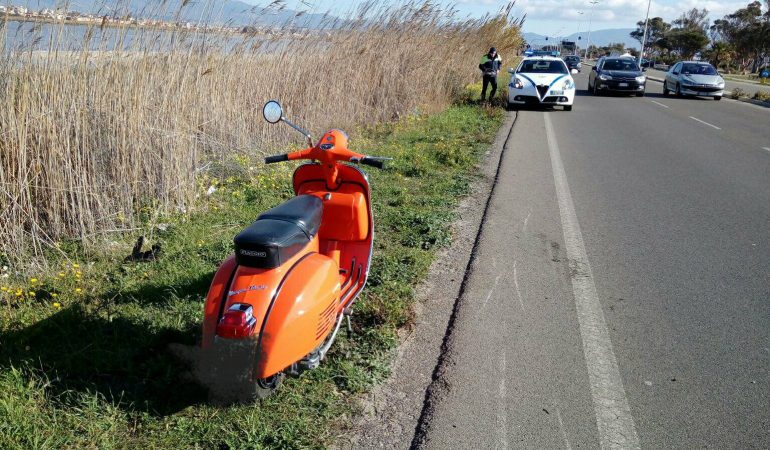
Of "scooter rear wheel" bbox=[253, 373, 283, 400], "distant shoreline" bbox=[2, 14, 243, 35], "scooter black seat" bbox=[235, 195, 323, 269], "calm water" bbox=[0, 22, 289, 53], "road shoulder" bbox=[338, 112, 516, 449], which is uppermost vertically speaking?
"distant shoreline" bbox=[2, 14, 243, 35]

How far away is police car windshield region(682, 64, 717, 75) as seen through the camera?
2333 centimetres

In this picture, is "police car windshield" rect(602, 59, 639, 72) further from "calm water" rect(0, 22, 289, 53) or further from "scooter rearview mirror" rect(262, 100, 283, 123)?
"scooter rearview mirror" rect(262, 100, 283, 123)

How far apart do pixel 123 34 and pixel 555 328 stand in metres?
4.56

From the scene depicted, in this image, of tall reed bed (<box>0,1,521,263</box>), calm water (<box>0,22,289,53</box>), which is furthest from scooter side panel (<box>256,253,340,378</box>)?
calm water (<box>0,22,289,53</box>)

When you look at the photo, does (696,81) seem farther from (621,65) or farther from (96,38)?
(96,38)

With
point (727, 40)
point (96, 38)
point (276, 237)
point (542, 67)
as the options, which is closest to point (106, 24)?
point (96, 38)

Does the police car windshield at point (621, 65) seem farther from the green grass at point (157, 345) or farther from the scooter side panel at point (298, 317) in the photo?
the scooter side panel at point (298, 317)

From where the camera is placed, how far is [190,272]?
14.8 feet

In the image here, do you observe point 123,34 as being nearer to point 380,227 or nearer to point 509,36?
point 380,227

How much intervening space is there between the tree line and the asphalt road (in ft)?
169

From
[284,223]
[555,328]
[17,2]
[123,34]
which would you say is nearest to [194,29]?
[123,34]

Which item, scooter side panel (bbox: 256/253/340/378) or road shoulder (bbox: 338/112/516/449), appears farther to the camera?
road shoulder (bbox: 338/112/516/449)

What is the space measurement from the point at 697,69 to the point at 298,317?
25092 millimetres

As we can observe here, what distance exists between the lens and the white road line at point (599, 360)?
9.65 feet
